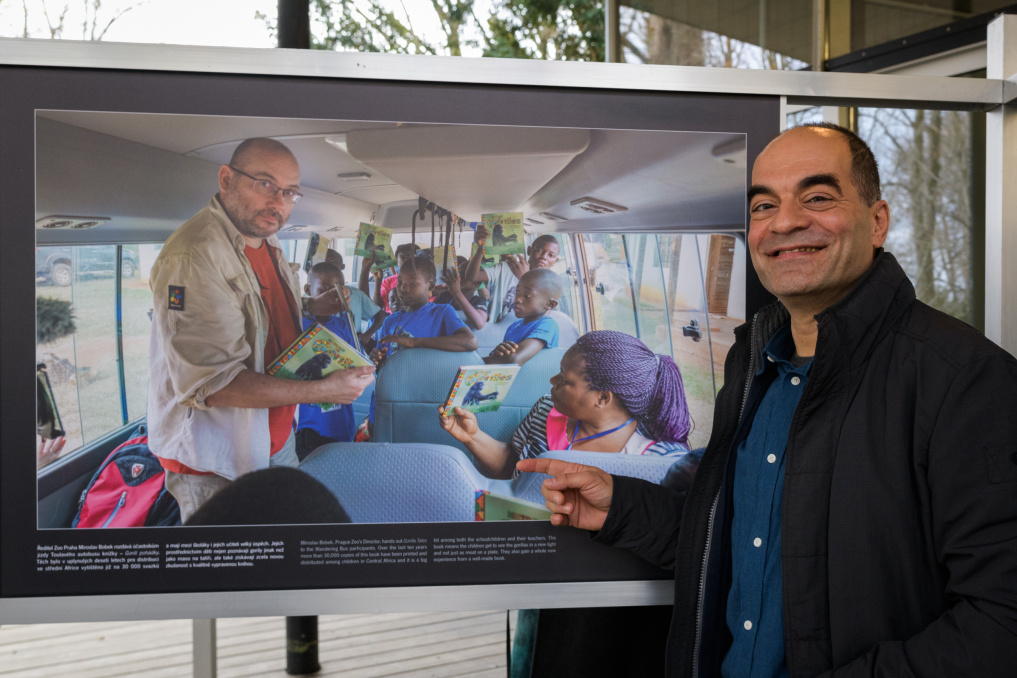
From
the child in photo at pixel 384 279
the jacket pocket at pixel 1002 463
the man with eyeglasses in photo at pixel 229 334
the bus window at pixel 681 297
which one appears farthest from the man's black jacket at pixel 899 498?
the man with eyeglasses in photo at pixel 229 334

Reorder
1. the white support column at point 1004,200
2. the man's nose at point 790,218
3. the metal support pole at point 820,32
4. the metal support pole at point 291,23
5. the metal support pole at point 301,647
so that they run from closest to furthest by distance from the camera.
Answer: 1. the man's nose at point 790,218
2. the white support column at point 1004,200
3. the metal support pole at point 291,23
4. the metal support pole at point 301,647
5. the metal support pole at point 820,32

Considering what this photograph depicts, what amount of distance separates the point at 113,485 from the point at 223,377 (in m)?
0.31

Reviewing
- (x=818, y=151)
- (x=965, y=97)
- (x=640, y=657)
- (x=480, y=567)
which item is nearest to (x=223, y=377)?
(x=480, y=567)

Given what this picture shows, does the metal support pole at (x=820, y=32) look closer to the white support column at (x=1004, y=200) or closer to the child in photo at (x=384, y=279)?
the white support column at (x=1004, y=200)

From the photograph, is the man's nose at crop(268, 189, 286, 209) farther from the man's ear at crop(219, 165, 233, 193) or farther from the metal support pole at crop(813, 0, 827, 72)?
the metal support pole at crop(813, 0, 827, 72)

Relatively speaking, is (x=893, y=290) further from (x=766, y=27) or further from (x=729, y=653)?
(x=766, y=27)

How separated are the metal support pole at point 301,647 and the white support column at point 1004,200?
10.1 ft

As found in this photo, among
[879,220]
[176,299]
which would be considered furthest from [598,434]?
[176,299]

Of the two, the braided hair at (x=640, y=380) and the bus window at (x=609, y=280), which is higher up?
the bus window at (x=609, y=280)

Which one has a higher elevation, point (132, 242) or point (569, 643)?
point (132, 242)

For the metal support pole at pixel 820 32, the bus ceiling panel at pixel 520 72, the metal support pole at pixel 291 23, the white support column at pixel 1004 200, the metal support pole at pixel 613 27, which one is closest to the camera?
the bus ceiling panel at pixel 520 72

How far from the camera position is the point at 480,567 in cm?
161

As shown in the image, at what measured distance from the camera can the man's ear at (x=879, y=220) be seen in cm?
140

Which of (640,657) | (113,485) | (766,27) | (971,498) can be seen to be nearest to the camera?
(971,498)
